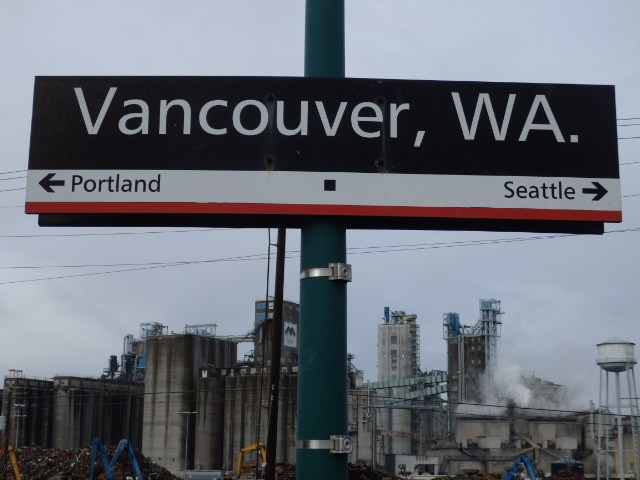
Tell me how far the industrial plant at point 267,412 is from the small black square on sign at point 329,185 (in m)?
67.5

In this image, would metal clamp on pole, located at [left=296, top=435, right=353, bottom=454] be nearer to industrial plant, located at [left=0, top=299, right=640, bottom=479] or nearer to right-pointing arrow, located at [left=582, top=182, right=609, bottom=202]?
right-pointing arrow, located at [left=582, top=182, right=609, bottom=202]

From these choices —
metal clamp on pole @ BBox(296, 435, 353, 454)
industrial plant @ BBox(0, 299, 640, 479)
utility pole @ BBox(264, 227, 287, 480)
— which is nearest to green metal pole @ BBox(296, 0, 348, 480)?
metal clamp on pole @ BBox(296, 435, 353, 454)

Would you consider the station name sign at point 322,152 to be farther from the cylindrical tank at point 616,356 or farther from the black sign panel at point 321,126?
the cylindrical tank at point 616,356

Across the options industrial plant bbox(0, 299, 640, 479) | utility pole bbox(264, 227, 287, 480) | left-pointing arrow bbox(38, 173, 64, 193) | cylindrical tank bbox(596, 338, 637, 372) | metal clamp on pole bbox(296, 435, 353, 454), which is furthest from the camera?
industrial plant bbox(0, 299, 640, 479)

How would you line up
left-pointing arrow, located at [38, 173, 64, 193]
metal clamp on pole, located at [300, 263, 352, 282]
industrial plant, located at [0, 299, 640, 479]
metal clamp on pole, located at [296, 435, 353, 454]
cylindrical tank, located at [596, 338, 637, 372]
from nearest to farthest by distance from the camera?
metal clamp on pole, located at [296, 435, 353, 454]
metal clamp on pole, located at [300, 263, 352, 282]
left-pointing arrow, located at [38, 173, 64, 193]
cylindrical tank, located at [596, 338, 637, 372]
industrial plant, located at [0, 299, 640, 479]

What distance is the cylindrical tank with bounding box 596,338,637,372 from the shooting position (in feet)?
189

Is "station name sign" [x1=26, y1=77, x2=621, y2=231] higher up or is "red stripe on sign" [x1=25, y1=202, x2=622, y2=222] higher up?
"station name sign" [x1=26, y1=77, x2=621, y2=231]

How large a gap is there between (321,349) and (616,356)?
2205 inches

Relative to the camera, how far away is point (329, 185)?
6.04 m

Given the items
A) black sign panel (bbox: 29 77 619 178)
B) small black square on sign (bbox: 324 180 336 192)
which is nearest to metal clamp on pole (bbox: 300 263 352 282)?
small black square on sign (bbox: 324 180 336 192)

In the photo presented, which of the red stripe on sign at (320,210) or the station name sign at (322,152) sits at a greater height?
the station name sign at (322,152)

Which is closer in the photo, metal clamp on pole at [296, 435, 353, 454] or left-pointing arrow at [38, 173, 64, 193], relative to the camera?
metal clamp on pole at [296, 435, 353, 454]

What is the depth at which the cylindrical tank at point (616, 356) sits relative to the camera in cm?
5769

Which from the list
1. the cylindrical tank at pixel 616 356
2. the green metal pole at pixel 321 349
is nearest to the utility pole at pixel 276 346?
the green metal pole at pixel 321 349
